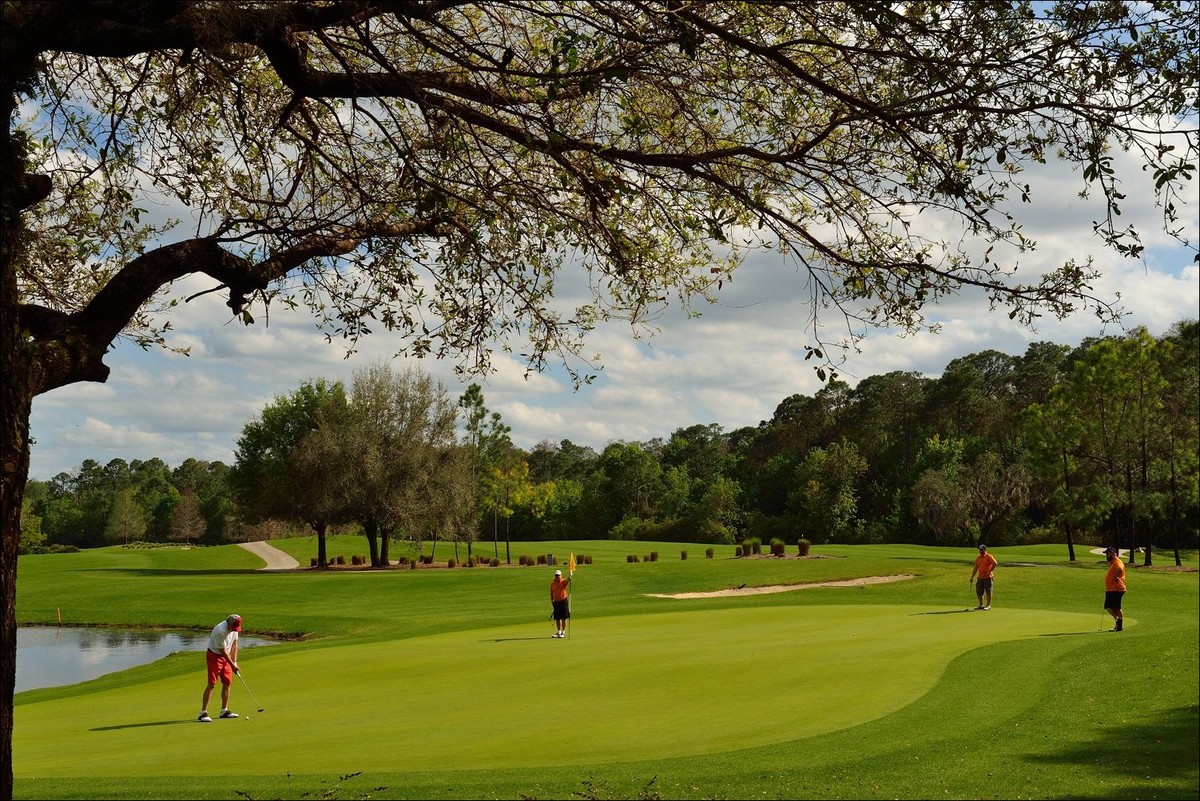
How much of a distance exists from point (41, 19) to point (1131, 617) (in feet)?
104

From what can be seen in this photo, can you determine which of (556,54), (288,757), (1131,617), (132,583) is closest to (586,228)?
(556,54)

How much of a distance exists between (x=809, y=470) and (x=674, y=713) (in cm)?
7183

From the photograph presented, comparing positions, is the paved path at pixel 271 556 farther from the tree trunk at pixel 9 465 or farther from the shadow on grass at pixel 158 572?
the tree trunk at pixel 9 465

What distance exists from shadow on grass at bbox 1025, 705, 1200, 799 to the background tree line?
33.2m

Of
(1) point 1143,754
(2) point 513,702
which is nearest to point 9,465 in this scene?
(2) point 513,702

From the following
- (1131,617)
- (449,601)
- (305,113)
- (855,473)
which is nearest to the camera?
(305,113)

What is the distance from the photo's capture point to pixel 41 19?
24.8 ft

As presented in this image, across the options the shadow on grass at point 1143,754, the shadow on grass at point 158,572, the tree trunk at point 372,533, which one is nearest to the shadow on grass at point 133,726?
the shadow on grass at point 1143,754

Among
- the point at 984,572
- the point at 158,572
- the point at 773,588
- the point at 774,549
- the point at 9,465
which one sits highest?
the point at 9,465

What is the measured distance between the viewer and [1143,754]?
38.6ft

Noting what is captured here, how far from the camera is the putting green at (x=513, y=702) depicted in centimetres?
1331

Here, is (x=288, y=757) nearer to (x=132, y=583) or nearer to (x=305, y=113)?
(x=305, y=113)

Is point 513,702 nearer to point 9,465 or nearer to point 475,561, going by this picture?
point 9,465

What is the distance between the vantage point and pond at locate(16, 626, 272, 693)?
2877 centimetres
